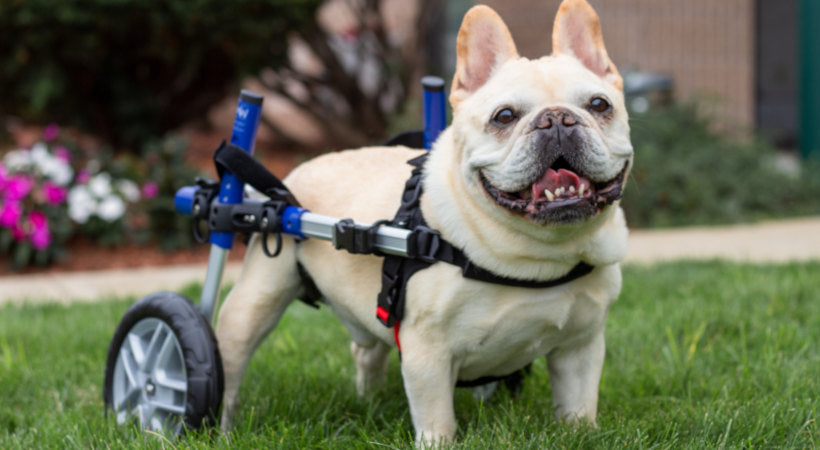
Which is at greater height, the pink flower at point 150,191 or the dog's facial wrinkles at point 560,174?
the dog's facial wrinkles at point 560,174

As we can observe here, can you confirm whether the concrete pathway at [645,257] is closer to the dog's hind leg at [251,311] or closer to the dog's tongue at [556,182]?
the dog's hind leg at [251,311]

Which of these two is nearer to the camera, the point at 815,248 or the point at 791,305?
the point at 791,305

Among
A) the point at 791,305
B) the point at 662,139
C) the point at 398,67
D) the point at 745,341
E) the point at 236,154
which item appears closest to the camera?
the point at 236,154

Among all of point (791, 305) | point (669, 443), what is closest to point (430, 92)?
point (669, 443)

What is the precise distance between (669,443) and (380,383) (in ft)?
3.82

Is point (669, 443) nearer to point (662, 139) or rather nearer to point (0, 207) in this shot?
point (0, 207)

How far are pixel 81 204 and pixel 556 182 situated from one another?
15.9 feet

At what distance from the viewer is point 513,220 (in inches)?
92.9

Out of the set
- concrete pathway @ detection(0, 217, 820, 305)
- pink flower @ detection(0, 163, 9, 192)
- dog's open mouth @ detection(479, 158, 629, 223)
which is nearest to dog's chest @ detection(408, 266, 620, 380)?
dog's open mouth @ detection(479, 158, 629, 223)

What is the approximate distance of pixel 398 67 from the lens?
29.2ft

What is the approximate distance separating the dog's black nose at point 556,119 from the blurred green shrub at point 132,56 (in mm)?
4620

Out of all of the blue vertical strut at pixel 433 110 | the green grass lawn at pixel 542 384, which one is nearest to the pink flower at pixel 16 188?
the green grass lawn at pixel 542 384

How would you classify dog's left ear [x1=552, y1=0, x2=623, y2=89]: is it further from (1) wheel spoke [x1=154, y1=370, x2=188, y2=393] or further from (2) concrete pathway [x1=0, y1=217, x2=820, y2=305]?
(2) concrete pathway [x1=0, y1=217, x2=820, y2=305]

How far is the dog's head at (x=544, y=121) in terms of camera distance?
222 centimetres
